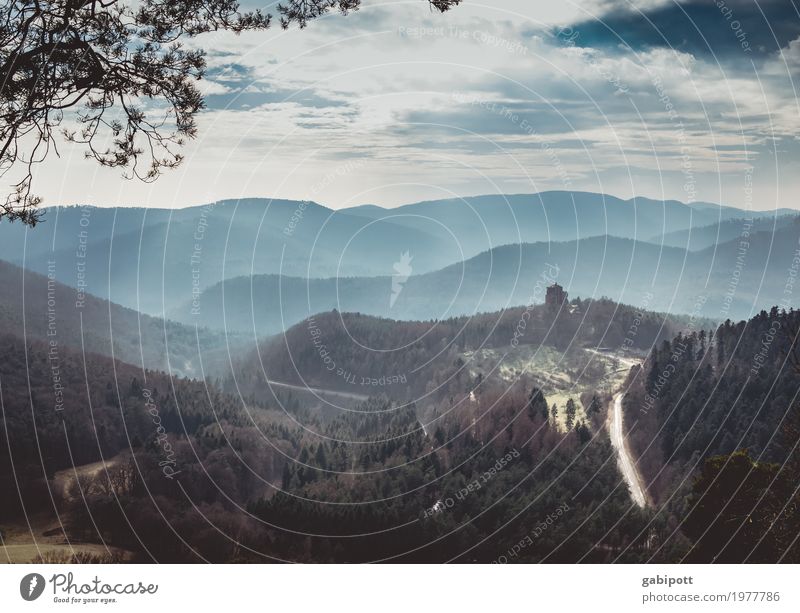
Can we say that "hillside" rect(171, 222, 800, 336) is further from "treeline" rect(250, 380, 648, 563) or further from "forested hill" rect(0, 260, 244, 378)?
"treeline" rect(250, 380, 648, 563)

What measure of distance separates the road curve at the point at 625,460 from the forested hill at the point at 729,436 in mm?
643

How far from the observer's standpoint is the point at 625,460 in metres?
40.1

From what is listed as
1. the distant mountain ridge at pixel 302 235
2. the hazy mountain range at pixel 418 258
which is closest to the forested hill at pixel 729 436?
the hazy mountain range at pixel 418 258

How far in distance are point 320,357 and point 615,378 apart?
33.9 metres

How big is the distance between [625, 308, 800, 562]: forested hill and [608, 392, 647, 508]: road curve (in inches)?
25.3

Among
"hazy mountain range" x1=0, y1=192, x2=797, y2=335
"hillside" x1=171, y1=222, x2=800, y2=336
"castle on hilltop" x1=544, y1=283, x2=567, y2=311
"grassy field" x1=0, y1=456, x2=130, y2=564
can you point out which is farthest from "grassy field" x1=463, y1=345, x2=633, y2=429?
"grassy field" x1=0, y1=456, x2=130, y2=564

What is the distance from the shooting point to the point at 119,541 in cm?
1664

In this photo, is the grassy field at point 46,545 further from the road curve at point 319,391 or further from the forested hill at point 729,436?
the road curve at point 319,391

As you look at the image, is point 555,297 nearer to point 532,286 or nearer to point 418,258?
point 418,258

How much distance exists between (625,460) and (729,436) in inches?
289

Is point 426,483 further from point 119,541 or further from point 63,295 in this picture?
point 63,295

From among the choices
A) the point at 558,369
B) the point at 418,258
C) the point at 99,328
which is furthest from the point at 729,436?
the point at 418,258

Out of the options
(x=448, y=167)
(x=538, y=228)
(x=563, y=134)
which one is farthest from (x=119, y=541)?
(x=538, y=228)

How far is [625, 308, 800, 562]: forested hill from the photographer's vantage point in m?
14.6
